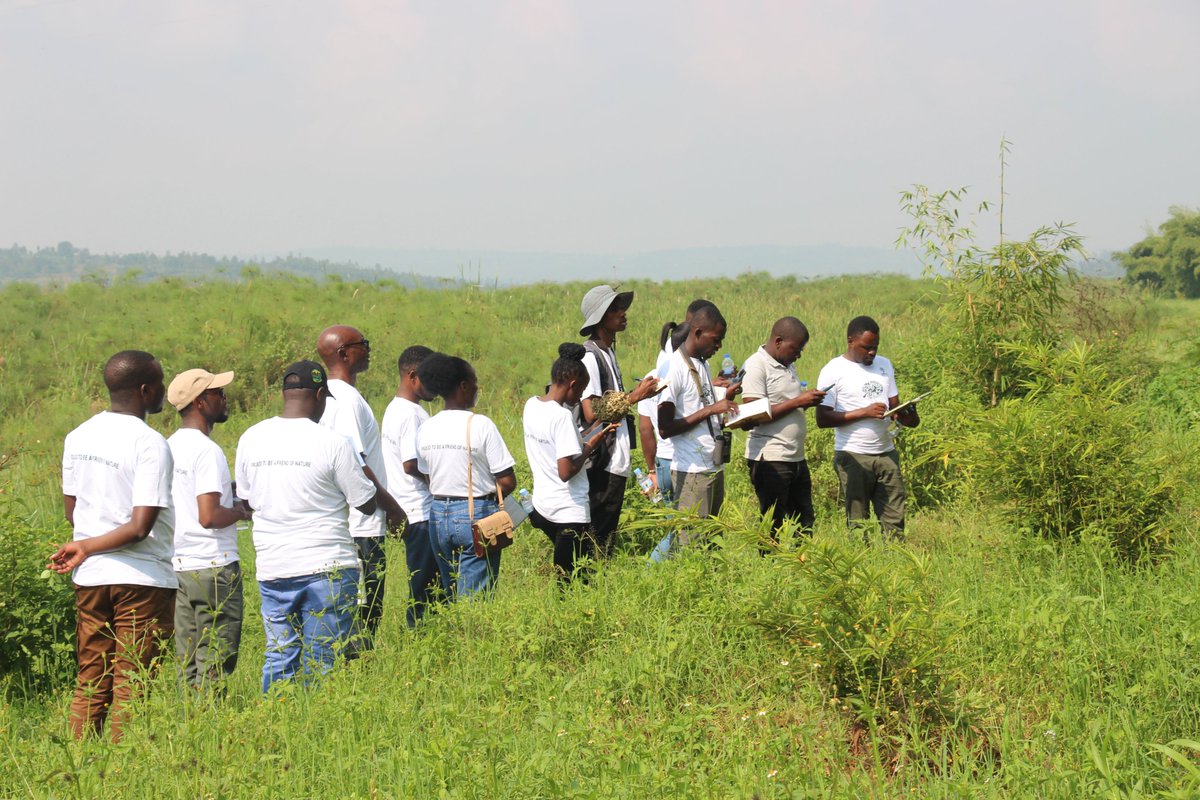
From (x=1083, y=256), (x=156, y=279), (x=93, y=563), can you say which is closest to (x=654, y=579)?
(x=93, y=563)

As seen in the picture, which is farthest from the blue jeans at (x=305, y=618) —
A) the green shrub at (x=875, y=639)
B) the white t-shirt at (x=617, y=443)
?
the white t-shirt at (x=617, y=443)

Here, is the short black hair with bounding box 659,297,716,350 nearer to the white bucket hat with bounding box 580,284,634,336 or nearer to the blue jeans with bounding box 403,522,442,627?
the white bucket hat with bounding box 580,284,634,336

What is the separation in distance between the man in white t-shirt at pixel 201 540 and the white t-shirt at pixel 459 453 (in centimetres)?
102

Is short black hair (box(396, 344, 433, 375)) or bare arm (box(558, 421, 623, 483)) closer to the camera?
bare arm (box(558, 421, 623, 483))

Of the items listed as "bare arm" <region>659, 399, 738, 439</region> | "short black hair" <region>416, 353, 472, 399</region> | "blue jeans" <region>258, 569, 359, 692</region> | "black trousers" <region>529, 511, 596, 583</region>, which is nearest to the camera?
"blue jeans" <region>258, 569, 359, 692</region>

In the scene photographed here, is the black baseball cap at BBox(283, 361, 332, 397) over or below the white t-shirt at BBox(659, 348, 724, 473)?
over

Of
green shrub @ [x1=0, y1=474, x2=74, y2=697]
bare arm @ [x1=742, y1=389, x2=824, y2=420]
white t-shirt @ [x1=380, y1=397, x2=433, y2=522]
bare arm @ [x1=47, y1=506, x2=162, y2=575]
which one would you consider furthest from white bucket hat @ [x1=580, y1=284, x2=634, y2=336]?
green shrub @ [x1=0, y1=474, x2=74, y2=697]

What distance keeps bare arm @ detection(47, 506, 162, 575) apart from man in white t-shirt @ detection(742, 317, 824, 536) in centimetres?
381

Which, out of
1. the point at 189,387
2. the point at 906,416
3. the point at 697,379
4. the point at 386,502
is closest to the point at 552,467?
the point at 386,502

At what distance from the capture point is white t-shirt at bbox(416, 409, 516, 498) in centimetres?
559

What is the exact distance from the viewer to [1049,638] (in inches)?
182

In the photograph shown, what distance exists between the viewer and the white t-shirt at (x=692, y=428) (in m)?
6.49

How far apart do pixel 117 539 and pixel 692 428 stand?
335 cm

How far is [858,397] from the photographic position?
23.4 feet
